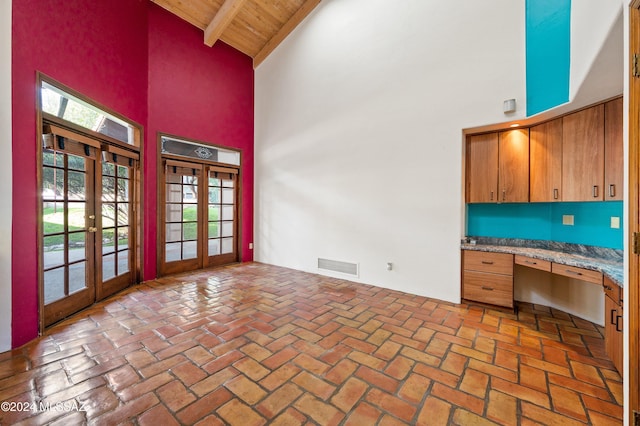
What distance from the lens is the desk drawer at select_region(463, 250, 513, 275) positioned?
2.93 metres

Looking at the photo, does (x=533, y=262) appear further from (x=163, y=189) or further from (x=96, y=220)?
(x=163, y=189)

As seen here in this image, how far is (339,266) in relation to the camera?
421cm

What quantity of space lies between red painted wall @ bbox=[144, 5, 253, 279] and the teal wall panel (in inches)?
181

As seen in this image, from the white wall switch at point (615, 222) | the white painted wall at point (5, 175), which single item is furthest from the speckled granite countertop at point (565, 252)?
the white painted wall at point (5, 175)

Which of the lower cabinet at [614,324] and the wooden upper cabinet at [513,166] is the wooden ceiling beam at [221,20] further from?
the lower cabinet at [614,324]

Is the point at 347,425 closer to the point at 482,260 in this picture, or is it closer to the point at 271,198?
the point at 482,260

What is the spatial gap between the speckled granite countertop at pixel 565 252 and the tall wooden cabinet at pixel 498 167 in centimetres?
57

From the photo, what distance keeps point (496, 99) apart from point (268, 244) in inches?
169

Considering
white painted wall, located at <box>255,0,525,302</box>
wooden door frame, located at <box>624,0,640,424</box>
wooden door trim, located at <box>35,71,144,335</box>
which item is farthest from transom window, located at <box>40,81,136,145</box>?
wooden door frame, located at <box>624,0,640,424</box>

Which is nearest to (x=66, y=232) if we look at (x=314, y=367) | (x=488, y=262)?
(x=314, y=367)

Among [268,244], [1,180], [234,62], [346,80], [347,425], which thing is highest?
[234,62]

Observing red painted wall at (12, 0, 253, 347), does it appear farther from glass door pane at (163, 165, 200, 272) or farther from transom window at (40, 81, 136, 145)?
glass door pane at (163, 165, 200, 272)

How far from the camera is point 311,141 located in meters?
4.59

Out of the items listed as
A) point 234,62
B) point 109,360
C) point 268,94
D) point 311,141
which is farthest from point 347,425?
point 234,62
